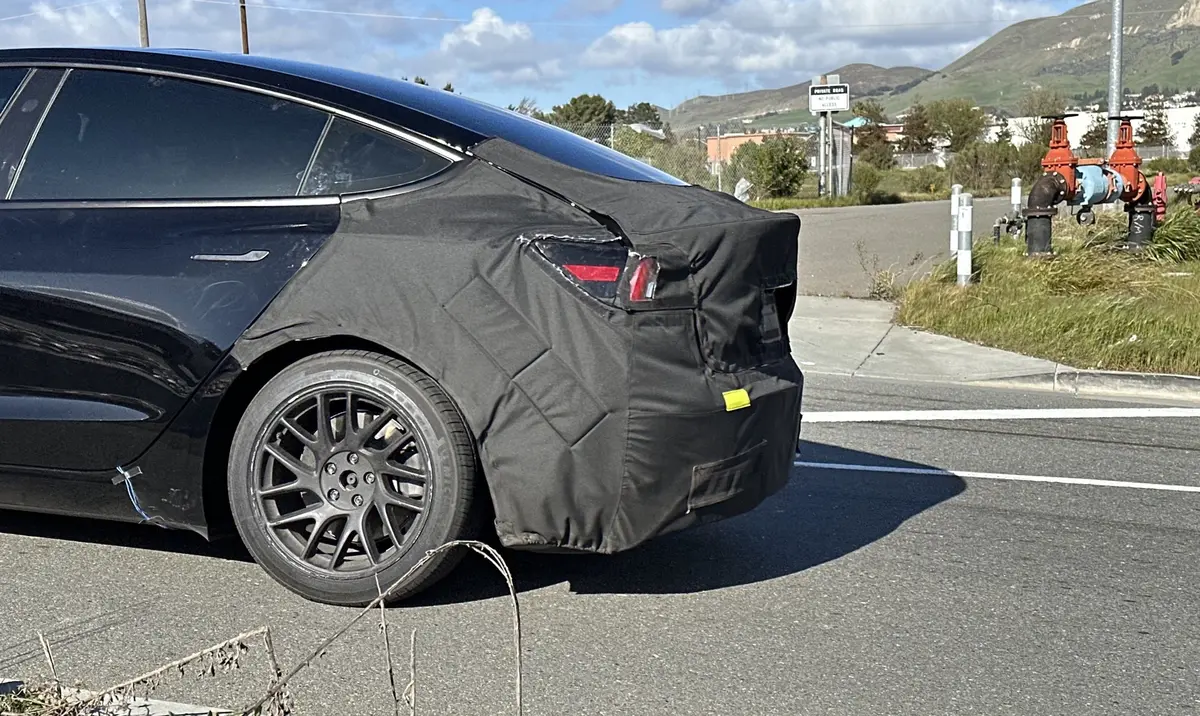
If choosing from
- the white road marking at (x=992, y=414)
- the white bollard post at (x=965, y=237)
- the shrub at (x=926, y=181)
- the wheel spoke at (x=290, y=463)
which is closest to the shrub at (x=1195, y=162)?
the shrub at (x=926, y=181)

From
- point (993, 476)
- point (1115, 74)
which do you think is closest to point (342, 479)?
point (993, 476)

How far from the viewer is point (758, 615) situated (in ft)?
12.9

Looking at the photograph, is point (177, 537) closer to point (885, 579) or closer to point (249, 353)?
point (249, 353)

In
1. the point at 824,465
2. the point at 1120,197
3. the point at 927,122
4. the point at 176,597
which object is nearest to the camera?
the point at 176,597

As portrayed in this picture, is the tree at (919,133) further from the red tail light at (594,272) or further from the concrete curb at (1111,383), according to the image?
the red tail light at (594,272)

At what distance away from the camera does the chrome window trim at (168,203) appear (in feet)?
12.7

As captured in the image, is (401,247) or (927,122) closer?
(401,247)

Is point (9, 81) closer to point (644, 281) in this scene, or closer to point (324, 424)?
point (324, 424)

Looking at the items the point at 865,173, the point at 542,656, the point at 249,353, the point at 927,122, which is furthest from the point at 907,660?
the point at 927,122

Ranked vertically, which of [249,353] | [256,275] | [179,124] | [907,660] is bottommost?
[907,660]

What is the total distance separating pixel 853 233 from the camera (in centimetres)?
2150

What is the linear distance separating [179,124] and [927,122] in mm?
67448

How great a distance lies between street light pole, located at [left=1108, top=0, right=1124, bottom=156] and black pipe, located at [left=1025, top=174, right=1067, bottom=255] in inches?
139

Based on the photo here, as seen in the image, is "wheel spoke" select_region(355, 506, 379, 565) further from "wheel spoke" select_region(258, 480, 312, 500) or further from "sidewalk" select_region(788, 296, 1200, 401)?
"sidewalk" select_region(788, 296, 1200, 401)
